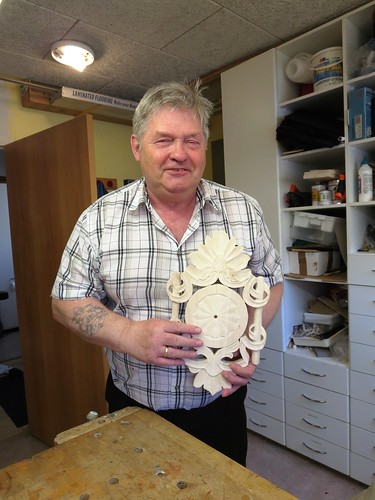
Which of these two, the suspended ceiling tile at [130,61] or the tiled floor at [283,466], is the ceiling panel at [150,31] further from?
the tiled floor at [283,466]

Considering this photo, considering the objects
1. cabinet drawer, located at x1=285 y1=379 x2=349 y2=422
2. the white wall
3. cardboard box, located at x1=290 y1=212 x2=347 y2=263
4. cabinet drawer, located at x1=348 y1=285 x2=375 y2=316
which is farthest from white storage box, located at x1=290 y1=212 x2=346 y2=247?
the white wall

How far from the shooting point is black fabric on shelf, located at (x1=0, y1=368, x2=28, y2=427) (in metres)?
2.77

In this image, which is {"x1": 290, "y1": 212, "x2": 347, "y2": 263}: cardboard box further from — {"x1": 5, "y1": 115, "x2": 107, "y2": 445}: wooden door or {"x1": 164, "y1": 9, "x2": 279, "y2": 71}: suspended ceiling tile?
{"x1": 5, "y1": 115, "x2": 107, "y2": 445}: wooden door

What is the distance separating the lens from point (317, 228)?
210cm

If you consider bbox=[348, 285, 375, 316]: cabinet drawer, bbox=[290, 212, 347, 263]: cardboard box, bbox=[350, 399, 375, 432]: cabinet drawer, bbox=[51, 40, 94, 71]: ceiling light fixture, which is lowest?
bbox=[350, 399, 375, 432]: cabinet drawer

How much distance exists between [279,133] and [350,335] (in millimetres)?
1180

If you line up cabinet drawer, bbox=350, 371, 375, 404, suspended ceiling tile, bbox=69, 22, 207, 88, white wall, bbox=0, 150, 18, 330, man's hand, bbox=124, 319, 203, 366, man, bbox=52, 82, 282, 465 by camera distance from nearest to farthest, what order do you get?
man's hand, bbox=124, 319, 203, 366
man, bbox=52, 82, 282, 465
cabinet drawer, bbox=350, 371, 375, 404
suspended ceiling tile, bbox=69, 22, 207, 88
white wall, bbox=0, 150, 18, 330

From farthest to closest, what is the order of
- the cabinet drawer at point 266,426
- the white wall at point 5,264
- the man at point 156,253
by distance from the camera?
1. the white wall at point 5,264
2. the cabinet drawer at point 266,426
3. the man at point 156,253

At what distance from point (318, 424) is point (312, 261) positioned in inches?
36.7

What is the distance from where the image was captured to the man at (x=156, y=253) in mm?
993

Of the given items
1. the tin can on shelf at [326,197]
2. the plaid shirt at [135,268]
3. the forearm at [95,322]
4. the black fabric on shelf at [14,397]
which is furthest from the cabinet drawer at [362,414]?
the black fabric on shelf at [14,397]

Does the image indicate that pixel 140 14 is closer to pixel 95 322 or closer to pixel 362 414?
pixel 95 322

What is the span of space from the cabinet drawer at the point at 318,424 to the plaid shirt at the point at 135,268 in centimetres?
125

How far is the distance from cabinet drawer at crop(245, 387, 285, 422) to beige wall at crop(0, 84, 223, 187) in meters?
1.92
